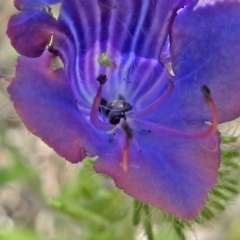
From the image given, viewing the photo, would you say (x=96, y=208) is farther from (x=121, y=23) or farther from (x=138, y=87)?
(x=121, y=23)

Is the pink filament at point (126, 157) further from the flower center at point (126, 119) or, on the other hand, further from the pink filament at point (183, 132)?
the pink filament at point (183, 132)

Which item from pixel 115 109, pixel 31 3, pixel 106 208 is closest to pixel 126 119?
pixel 115 109

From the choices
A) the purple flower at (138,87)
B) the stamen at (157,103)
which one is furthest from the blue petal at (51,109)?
the stamen at (157,103)

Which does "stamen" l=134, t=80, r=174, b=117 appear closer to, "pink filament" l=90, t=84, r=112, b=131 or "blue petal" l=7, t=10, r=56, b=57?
"pink filament" l=90, t=84, r=112, b=131

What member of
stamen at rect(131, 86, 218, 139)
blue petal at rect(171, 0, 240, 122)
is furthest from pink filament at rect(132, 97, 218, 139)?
blue petal at rect(171, 0, 240, 122)

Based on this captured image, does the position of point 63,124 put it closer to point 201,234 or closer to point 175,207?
point 175,207

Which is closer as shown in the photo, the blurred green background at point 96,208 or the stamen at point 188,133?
the stamen at point 188,133

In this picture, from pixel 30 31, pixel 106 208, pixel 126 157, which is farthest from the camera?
pixel 106 208
